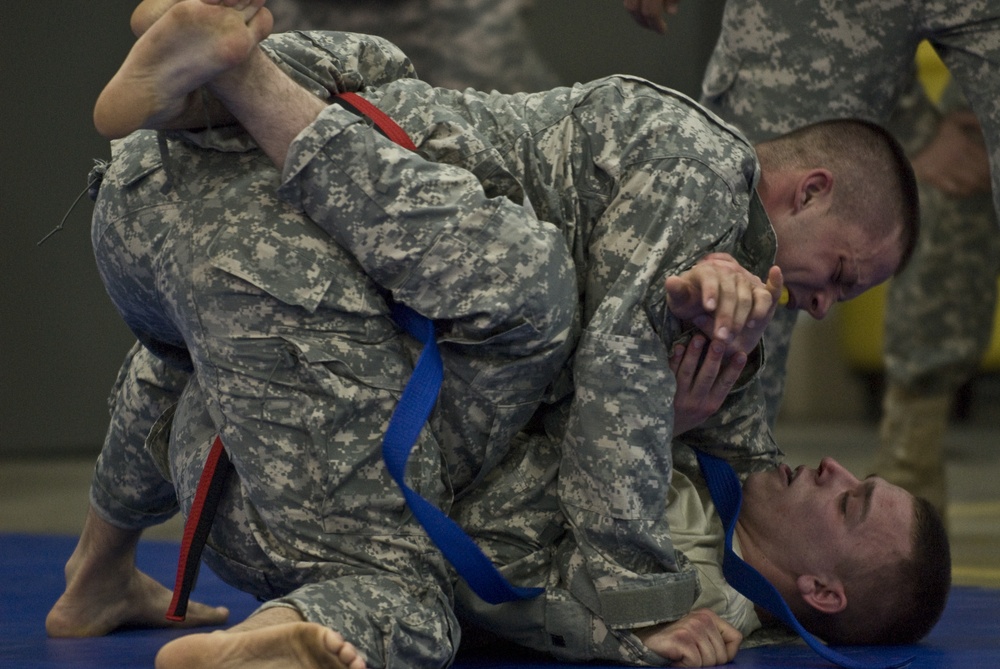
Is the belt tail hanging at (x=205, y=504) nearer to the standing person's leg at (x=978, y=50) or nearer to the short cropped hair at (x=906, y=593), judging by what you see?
the short cropped hair at (x=906, y=593)

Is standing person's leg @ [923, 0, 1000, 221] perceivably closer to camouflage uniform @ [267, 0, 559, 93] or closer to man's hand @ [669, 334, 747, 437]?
man's hand @ [669, 334, 747, 437]

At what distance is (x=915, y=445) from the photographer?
14.1ft

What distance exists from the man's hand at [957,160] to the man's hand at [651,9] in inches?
41.7

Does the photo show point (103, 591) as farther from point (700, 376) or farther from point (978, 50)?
point (978, 50)

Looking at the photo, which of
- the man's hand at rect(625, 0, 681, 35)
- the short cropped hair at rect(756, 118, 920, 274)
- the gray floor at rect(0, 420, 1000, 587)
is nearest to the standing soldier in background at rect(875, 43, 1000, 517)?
the gray floor at rect(0, 420, 1000, 587)

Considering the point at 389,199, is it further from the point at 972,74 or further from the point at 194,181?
the point at 972,74

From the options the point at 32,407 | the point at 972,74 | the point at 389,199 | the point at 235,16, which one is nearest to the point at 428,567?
the point at 389,199

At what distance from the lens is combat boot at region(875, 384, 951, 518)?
13.9 feet

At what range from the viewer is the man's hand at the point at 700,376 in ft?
6.93

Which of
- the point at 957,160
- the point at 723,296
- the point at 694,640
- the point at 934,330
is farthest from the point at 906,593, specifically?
the point at 934,330

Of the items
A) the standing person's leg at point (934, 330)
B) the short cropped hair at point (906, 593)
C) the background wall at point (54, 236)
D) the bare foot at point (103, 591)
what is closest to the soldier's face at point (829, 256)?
the short cropped hair at point (906, 593)

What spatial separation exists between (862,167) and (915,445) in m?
2.09

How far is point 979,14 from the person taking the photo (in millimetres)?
2502

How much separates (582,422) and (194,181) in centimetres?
67
